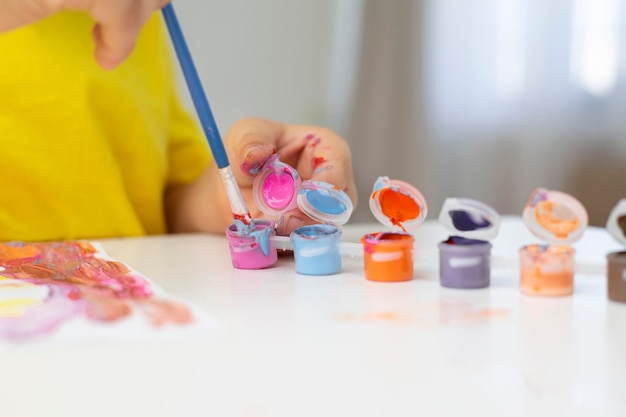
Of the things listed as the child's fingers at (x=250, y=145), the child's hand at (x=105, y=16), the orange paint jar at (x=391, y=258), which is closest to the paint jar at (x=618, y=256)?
the orange paint jar at (x=391, y=258)

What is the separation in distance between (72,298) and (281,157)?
22cm

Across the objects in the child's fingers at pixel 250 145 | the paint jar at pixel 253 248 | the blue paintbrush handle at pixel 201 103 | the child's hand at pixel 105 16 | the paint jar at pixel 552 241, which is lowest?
the paint jar at pixel 253 248

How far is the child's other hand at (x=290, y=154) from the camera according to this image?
473 millimetres

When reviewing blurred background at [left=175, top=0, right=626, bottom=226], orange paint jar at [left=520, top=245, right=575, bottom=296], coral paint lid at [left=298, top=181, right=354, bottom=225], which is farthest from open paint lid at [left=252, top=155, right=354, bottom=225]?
blurred background at [left=175, top=0, right=626, bottom=226]

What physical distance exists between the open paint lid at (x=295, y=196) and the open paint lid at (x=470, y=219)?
8 centimetres

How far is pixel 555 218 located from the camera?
35 cm

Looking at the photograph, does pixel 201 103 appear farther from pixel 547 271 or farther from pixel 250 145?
pixel 547 271

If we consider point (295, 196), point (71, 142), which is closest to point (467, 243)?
point (295, 196)

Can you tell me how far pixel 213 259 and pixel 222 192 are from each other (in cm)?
16

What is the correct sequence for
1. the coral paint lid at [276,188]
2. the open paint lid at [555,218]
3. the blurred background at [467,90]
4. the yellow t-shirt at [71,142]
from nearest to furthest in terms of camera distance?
the open paint lid at [555,218] → the coral paint lid at [276,188] → the yellow t-shirt at [71,142] → the blurred background at [467,90]

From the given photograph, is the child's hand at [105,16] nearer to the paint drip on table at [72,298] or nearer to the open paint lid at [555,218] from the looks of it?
the paint drip on table at [72,298]

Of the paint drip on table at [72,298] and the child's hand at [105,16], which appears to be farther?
the child's hand at [105,16]

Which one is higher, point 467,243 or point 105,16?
point 105,16

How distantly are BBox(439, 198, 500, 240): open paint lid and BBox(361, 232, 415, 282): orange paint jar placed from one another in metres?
0.03
